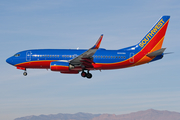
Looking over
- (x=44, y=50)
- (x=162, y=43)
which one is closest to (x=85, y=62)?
(x=44, y=50)

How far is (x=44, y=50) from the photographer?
58750mm

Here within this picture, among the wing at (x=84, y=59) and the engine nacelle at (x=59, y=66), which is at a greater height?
the wing at (x=84, y=59)

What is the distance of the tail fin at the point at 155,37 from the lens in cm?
6031

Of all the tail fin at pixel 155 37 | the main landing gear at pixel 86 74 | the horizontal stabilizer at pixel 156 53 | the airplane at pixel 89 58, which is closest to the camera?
the horizontal stabilizer at pixel 156 53

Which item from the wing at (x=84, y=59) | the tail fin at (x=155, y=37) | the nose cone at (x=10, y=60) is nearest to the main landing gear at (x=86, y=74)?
the wing at (x=84, y=59)

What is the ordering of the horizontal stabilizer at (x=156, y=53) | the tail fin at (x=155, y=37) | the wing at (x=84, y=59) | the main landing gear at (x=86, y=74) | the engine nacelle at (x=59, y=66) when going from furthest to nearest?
the tail fin at (x=155, y=37) → the main landing gear at (x=86, y=74) → the horizontal stabilizer at (x=156, y=53) → the engine nacelle at (x=59, y=66) → the wing at (x=84, y=59)

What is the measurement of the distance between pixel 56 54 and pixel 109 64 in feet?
35.6

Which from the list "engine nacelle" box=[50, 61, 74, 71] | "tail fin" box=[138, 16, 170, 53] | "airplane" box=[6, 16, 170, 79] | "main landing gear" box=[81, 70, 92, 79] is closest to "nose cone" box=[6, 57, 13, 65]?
"airplane" box=[6, 16, 170, 79]

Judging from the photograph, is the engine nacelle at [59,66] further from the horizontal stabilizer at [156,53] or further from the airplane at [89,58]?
the horizontal stabilizer at [156,53]

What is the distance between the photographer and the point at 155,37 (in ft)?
200

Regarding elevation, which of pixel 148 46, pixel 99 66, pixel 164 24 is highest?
pixel 164 24

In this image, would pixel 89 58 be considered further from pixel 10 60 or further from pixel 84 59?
pixel 10 60

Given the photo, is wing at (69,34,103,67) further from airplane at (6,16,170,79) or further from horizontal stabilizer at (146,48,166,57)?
horizontal stabilizer at (146,48,166,57)

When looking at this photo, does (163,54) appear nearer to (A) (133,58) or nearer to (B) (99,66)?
(A) (133,58)
